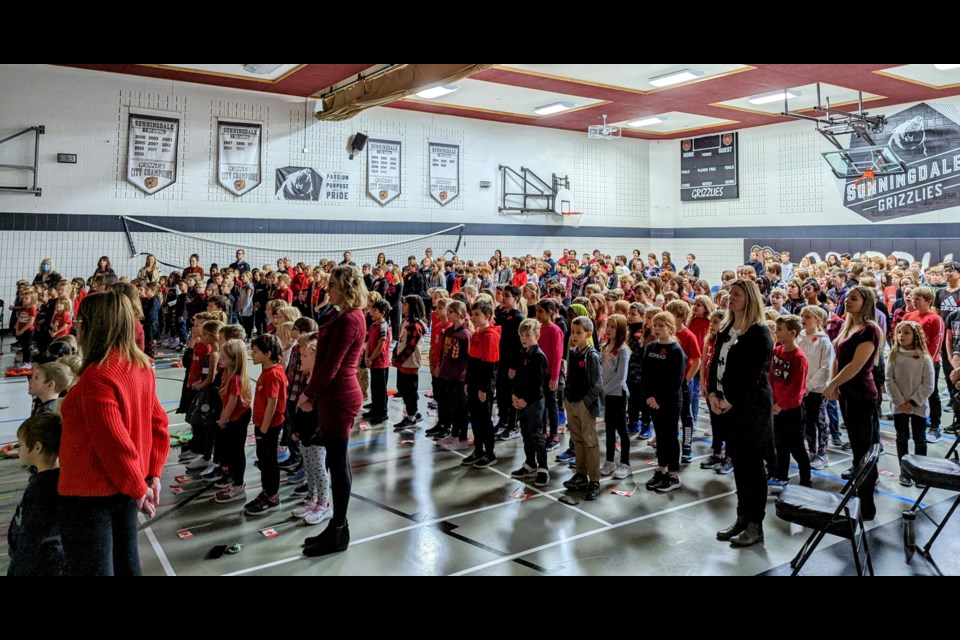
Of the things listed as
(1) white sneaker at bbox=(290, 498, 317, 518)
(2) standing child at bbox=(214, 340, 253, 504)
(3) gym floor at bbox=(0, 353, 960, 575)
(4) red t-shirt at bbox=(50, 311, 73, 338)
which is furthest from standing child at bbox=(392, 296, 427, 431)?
(4) red t-shirt at bbox=(50, 311, 73, 338)

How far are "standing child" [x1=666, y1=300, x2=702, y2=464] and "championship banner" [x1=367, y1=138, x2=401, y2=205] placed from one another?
1260 cm

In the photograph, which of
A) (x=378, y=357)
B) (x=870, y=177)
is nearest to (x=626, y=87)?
(x=870, y=177)

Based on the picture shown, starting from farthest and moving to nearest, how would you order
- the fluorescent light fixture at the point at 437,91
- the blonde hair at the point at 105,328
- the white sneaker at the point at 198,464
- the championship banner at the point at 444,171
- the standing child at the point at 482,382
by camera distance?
the championship banner at the point at 444,171 → the fluorescent light fixture at the point at 437,91 → the standing child at the point at 482,382 → the white sneaker at the point at 198,464 → the blonde hair at the point at 105,328

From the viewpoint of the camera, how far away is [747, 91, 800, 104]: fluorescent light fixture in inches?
623

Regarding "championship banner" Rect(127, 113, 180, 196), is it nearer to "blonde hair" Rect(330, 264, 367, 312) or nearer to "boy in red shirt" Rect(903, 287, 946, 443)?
"blonde hair" Rect(330, 264, 367, 312)

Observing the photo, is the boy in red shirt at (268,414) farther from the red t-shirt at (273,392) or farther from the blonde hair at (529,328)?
the blonde hair at (529,328)

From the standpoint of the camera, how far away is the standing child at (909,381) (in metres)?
5.54

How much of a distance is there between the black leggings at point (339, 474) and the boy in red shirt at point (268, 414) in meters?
0.90

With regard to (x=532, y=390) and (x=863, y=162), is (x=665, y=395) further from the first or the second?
(x=863, y=162)

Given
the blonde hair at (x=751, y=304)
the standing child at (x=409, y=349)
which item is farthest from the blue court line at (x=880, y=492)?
the standing child at (x=409, y=349)

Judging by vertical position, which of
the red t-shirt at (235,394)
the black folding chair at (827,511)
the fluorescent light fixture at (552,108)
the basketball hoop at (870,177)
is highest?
the fluorescent light fixture at (552,108)

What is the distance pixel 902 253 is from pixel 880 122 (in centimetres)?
334
